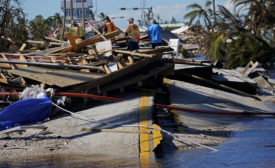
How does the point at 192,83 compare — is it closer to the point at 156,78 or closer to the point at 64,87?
the point at 156,78

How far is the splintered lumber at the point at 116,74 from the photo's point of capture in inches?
459

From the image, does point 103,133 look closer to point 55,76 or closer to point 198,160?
point 198,160

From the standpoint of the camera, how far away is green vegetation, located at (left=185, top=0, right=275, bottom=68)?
1057 inches

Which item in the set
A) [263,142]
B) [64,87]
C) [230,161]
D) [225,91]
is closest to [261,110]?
[225,91]

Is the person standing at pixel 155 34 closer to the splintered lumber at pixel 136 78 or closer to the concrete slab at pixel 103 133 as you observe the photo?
the splintered lumber at pixel 136 78

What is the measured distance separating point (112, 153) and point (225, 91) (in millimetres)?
10346

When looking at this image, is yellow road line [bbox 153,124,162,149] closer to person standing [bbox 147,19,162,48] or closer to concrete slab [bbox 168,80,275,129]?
concrete slab [bbox 168,80,275,129]

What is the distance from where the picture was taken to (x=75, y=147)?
27.1ft

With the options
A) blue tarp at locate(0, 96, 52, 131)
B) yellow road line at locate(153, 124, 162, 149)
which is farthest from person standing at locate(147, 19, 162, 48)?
yellow road line at locate(153, 124, 162, 149)

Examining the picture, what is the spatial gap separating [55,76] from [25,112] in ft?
6.80

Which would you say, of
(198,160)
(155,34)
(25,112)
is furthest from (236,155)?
(155,34)

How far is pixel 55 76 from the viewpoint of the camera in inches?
453

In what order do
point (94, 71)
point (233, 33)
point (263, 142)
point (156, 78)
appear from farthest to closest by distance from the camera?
point (233, 33) → point (156, 78) → point (94, 71) → point (263, 142)

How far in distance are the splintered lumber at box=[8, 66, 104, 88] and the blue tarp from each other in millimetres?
930
